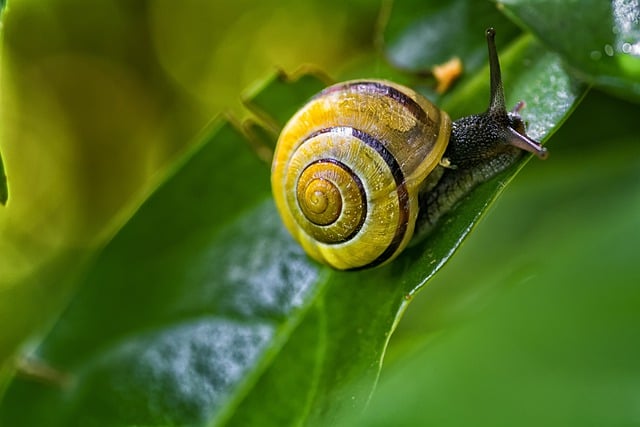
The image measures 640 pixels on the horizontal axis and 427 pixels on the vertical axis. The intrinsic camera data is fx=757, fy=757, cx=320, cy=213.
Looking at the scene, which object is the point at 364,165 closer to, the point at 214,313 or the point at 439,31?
the point at 439,31

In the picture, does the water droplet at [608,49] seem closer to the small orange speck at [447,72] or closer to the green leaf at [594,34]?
the green leaf at [594,34]

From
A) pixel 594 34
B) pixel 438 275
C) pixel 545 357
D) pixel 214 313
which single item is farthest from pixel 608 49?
pixel 214 313

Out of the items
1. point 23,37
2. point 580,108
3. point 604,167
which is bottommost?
point 604,167

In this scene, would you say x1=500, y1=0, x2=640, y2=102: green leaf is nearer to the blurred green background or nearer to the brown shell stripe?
the blurred green background

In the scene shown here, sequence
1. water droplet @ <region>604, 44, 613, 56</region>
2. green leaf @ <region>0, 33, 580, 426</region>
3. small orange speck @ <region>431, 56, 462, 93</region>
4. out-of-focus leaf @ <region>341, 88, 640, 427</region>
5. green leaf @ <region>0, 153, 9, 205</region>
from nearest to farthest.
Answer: out-of-focus leaf @ <region>341, 88, 640, 427</region>
green leaf @ <region>0, 153, 9, 205</region>
water droplet @ <region>604, 44, 613, 56</region>
green leaf @ <region>0, 33, 580, 426</region>
small orange speck @ <region>431, 56, 462, 93</region>

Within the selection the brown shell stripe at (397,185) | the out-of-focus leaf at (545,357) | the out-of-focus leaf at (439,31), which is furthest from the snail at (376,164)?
the out-of-focus leaf at (545,357)

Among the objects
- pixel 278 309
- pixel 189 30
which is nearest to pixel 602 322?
pixel 278 309

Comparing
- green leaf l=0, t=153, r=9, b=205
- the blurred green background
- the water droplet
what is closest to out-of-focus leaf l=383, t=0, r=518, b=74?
the blurred green background

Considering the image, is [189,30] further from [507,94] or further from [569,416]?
[569,416]
